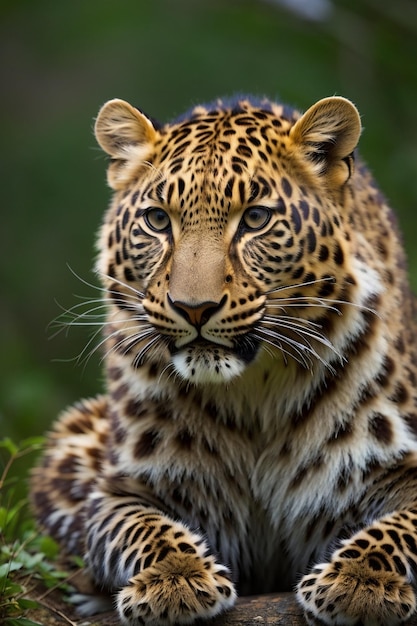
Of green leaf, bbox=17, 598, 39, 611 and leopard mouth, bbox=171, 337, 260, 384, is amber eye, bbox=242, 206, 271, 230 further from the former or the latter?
green leaf, bbox=17, 598, 39, 611

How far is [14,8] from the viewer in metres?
18.6

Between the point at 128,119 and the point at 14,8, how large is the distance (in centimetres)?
1204

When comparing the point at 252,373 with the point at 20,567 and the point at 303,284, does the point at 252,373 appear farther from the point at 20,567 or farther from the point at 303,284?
the point at 20,567

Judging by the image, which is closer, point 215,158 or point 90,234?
point 215,158

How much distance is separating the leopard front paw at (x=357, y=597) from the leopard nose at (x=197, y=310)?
4.51ft

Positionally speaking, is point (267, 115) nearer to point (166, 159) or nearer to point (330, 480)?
point (166, 159)

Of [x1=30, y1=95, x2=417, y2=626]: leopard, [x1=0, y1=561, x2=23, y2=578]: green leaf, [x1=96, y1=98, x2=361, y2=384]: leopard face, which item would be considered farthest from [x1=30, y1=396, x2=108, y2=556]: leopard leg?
[x1=96, y1=98, x2=361, y2=384]: leopard face

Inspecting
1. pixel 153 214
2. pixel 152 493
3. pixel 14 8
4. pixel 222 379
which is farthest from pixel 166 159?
pixel 14 8

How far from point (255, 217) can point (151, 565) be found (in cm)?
184

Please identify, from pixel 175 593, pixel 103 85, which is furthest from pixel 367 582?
pixel 103 85

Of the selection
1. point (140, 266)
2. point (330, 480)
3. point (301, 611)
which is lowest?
point (301, 611)

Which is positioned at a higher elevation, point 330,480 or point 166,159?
point 166,159

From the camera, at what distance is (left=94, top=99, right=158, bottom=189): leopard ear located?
23.6ft

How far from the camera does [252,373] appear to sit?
22.7ft
